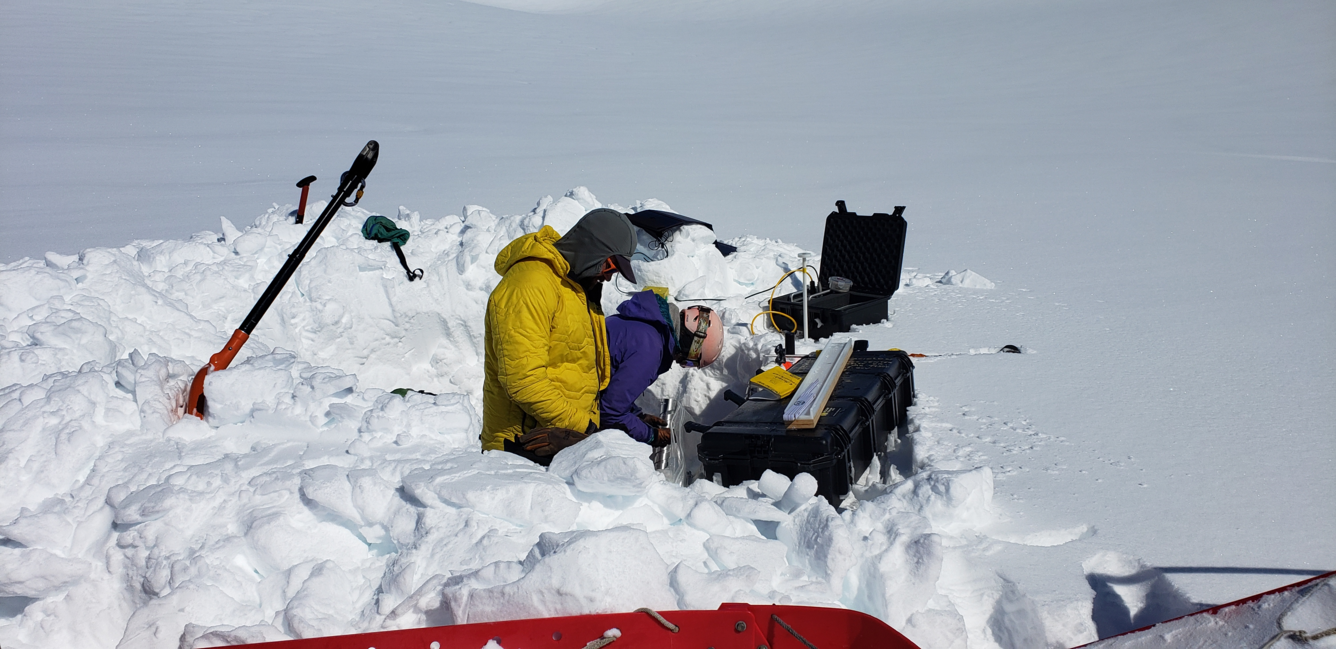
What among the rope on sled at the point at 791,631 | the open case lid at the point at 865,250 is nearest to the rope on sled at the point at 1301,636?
the rope on sled at the point at 791,631

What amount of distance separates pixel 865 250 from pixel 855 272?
0.14 m

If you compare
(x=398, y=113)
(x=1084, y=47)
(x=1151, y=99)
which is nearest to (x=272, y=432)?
Result: (x=398, y=113)

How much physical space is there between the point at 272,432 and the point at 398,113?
46.0 ft

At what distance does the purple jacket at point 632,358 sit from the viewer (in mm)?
3561

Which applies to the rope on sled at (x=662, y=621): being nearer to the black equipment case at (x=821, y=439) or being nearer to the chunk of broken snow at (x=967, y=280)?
the black equipment case at (x=821, y=439)

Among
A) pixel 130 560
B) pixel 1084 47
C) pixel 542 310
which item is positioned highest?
pixel 1084 47

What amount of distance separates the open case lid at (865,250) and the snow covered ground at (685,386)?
270 mm

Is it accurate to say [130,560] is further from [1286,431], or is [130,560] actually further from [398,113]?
[398,113]

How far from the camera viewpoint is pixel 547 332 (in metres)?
3.05

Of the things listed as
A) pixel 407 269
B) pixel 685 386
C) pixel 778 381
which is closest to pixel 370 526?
pixel 778 381

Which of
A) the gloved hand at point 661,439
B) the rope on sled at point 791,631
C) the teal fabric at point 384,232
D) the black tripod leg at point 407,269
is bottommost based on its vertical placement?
the gloved hand at point 661,439

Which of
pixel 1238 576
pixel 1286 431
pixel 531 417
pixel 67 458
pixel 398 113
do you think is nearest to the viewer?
pixel 1238 576

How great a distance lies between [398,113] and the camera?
15961mm

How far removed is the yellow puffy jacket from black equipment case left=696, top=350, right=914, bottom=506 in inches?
21.0
